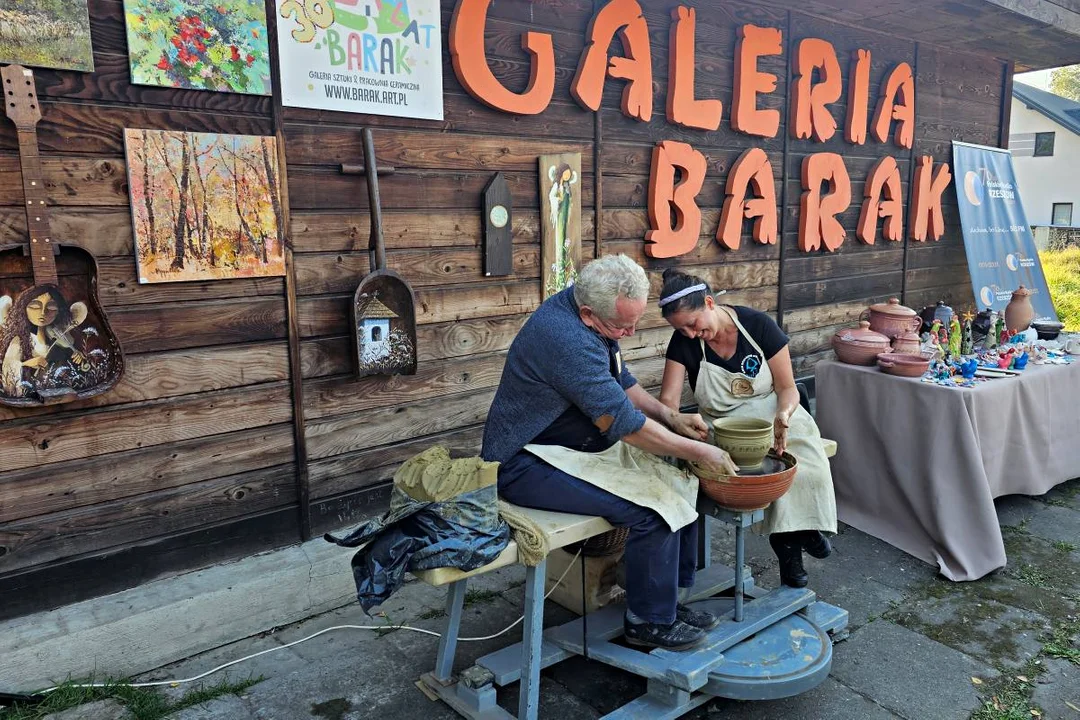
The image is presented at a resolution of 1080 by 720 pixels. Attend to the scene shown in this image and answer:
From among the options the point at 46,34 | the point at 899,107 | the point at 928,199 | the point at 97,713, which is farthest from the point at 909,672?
the point at 928,199

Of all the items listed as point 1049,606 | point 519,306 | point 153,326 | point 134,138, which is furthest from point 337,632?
point 1049,606

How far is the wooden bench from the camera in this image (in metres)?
2.53

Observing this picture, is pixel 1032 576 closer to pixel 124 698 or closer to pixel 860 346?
pixel 860 346

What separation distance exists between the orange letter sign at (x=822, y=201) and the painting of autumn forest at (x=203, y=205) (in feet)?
13.2

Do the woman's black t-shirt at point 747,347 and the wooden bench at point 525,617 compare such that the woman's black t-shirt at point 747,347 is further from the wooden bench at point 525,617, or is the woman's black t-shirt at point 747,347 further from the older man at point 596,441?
the wooden bench at point 525,617

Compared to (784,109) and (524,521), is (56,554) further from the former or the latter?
(784,109)

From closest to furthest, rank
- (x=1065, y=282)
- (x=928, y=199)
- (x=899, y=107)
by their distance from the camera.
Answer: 1. (x=899, y=107)
2. (x=928, y=199)
3. (x=1065, y=282)

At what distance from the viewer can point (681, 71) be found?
4770 millimetres

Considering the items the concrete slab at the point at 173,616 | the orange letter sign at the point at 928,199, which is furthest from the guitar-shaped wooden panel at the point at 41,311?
the orange letter sign at the point at 928,199

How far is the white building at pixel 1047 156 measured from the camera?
26.4 metres

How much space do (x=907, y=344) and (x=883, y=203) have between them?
8.49 ft

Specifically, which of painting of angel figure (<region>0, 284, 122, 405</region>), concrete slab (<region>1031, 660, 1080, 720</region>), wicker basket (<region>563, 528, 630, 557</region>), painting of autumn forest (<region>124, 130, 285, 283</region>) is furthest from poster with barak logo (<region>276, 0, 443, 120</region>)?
concrete slab (<region>1031, 660, 1080, 720</region>)

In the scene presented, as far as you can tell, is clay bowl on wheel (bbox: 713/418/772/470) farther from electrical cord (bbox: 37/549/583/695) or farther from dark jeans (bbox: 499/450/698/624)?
electrical cord (bbox: 37/549/583/695)

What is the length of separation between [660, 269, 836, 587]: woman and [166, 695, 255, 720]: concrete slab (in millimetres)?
2132
